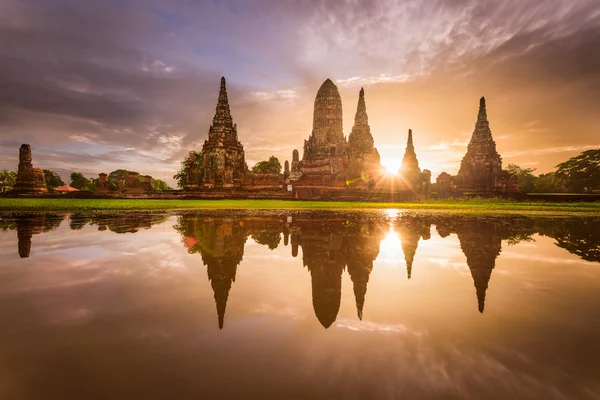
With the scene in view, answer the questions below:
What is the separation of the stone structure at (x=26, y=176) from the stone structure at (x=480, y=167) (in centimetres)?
4830

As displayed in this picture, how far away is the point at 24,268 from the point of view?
376 cm

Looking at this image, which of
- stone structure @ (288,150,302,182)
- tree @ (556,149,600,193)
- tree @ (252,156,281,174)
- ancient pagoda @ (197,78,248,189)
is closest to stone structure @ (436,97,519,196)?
stone structure @ (288,150,302,182)

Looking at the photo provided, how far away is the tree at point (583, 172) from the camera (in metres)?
51.4

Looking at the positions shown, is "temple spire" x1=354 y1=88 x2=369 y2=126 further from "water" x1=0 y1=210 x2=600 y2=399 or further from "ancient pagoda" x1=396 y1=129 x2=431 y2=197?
"water" x1=0 y1=210 x2=600 y2=399

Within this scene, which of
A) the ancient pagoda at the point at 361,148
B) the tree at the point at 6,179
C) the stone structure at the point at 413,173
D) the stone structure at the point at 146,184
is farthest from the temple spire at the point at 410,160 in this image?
the tree at the point at 6,179

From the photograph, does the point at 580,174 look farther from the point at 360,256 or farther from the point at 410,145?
the point at 360,256

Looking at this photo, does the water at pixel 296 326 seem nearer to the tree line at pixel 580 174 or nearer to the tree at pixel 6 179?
the tree line at pixel 580 174

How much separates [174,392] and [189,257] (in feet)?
10.6

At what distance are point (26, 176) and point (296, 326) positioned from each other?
37458 millimetres

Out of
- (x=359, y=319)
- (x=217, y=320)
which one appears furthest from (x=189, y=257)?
(x=359, y=319)

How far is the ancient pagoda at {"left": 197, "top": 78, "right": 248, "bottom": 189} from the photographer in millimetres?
35188

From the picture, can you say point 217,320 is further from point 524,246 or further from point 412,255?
point 524,246

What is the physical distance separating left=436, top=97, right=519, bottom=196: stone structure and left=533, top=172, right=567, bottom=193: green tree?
87.3 feet

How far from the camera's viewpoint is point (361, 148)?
42625mm
